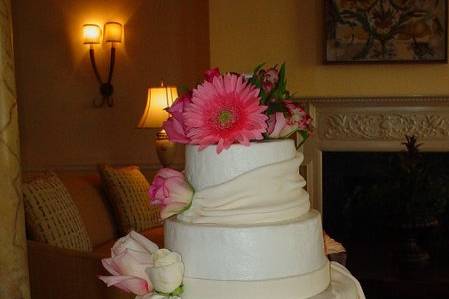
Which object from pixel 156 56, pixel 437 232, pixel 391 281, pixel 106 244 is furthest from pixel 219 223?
pixel 156 56

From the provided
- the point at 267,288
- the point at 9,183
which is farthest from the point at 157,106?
the point at 267,288

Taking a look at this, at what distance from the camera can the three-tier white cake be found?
1.11m

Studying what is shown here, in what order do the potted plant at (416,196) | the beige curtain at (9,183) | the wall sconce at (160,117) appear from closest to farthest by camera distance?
the beige curtain at (9,183) → the potted plant at (416,196) → the wall sconce at (160,117)

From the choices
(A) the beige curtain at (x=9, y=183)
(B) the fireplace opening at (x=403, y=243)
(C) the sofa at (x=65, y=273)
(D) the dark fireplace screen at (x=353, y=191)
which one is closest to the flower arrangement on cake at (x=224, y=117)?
(A) the beige curtain at (x=9, y=183)

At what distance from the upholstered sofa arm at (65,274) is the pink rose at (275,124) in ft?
3.81

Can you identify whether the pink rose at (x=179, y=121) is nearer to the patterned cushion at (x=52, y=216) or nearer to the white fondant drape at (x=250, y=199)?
the white fondant drape at (x=250, y=199)

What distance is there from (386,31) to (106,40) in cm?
196

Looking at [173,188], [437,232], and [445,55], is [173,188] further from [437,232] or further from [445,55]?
[445,55]

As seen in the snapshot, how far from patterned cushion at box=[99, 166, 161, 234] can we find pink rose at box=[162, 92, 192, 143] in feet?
7.72

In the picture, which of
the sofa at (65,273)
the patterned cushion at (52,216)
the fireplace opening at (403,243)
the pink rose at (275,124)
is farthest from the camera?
the fireplace opening at (403,243)

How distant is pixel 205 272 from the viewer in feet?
3.71

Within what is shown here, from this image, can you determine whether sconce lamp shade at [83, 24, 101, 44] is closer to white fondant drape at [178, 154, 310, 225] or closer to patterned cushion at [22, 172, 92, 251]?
patterned cushion at [22, 172, 92, 251]

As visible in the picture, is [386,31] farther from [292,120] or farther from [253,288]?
[253,288]

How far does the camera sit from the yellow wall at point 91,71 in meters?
4.46
